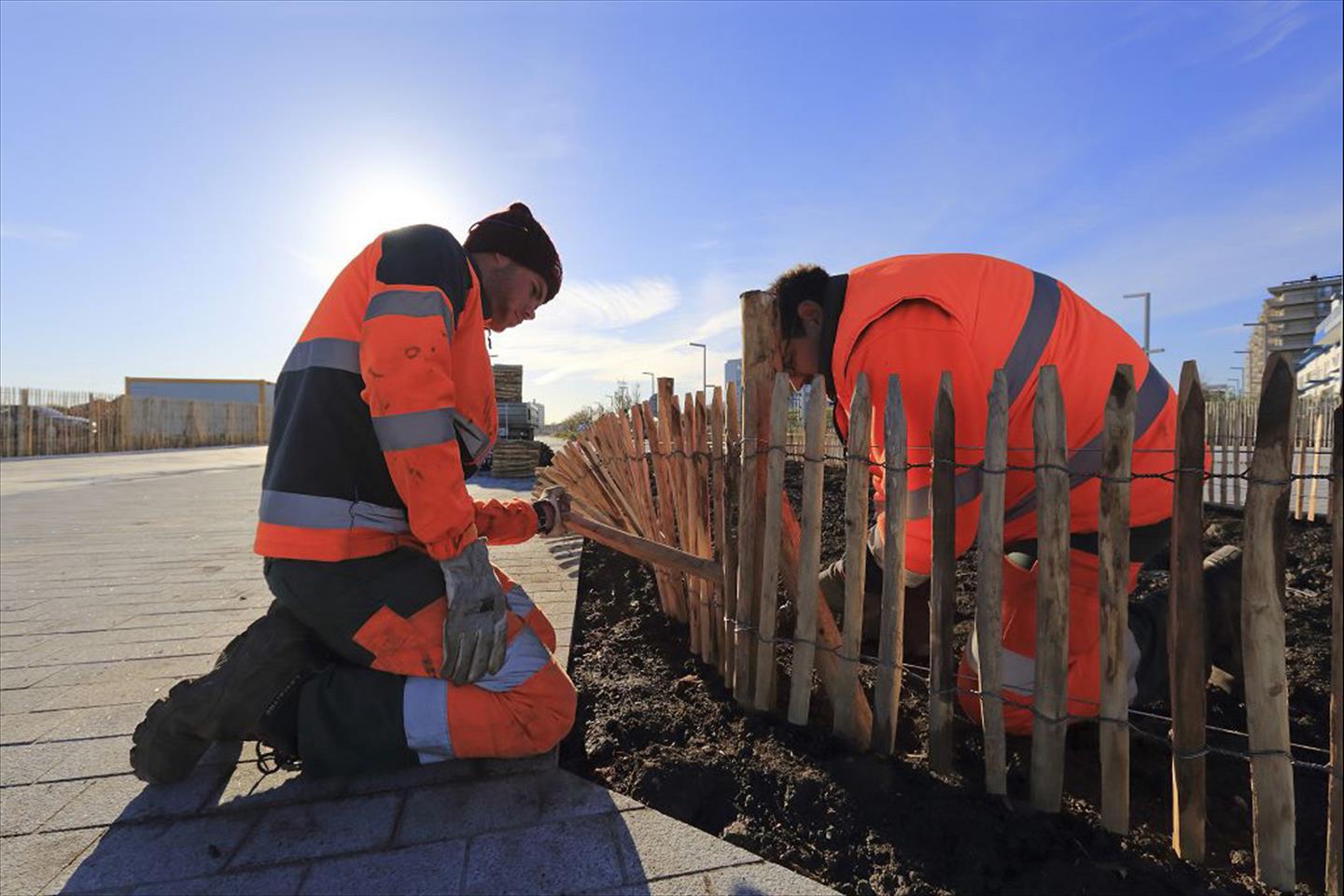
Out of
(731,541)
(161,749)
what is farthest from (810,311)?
(161,749)

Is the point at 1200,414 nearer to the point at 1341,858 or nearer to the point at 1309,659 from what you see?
the point at 1341,858

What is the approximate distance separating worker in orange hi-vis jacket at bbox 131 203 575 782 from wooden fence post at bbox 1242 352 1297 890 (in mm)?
1799

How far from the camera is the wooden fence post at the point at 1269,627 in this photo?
1534 mm

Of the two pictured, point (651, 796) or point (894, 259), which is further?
point (894, 259)

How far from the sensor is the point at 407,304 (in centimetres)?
193

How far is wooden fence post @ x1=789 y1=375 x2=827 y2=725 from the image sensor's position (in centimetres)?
220

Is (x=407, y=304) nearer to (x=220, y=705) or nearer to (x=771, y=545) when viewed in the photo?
(x=220, y=705)

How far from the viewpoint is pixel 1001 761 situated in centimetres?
198

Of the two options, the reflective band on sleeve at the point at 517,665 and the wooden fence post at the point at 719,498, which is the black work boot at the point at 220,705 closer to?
the reflective band on sleeve at the point at 517,665

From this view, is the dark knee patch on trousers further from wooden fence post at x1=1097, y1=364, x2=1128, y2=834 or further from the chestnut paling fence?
wooden fence post at x1=1097, y1=364, x2=1128, y2=834

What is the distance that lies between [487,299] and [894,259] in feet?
4.62

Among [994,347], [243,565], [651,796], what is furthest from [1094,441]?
[243,565]

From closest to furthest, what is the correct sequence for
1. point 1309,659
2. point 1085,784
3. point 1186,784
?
point 1186,784, point 1085,784, point 1309,659

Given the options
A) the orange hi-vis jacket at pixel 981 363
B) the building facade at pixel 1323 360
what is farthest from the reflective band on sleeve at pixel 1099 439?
the building facade at pixel 1323 360
